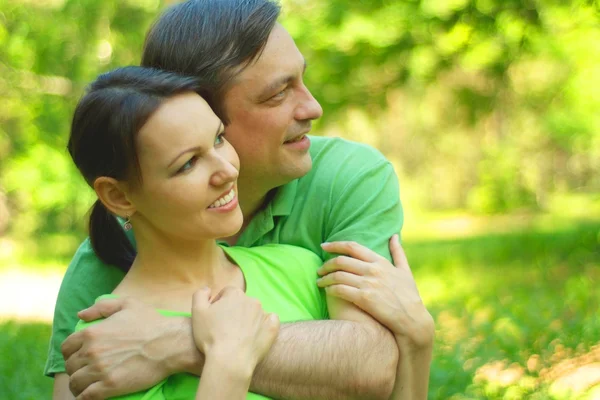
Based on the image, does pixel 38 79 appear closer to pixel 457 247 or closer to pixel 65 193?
pixel 65 193

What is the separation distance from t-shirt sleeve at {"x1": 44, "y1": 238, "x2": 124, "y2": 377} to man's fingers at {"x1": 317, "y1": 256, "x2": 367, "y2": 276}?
798 mm

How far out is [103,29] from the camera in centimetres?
1488

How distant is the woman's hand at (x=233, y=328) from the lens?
7.79ft

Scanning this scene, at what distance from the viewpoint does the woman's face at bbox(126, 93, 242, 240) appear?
242 cm

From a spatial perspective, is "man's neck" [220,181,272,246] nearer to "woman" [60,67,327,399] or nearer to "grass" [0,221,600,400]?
"woman" [60,67,327,399]

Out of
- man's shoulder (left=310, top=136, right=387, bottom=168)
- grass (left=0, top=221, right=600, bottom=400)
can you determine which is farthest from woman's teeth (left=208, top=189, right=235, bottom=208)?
grass (left=0, top=221, right=600, bottom=400)

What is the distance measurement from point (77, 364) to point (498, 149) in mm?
15878

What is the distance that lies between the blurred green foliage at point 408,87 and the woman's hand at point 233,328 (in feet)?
16.9

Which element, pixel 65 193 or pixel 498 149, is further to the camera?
pixel 498 149

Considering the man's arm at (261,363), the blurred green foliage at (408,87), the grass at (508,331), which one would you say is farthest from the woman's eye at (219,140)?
the blurred green foliage at (408,87)

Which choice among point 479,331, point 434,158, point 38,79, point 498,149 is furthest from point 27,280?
point 434,158

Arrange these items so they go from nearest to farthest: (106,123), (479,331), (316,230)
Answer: (106,123) → (316,230) → (479,331)

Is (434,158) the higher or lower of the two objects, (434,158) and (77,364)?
the lower

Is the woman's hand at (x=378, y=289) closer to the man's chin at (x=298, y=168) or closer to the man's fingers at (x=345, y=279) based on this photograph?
the man's fingers at (x=345, y=279)
